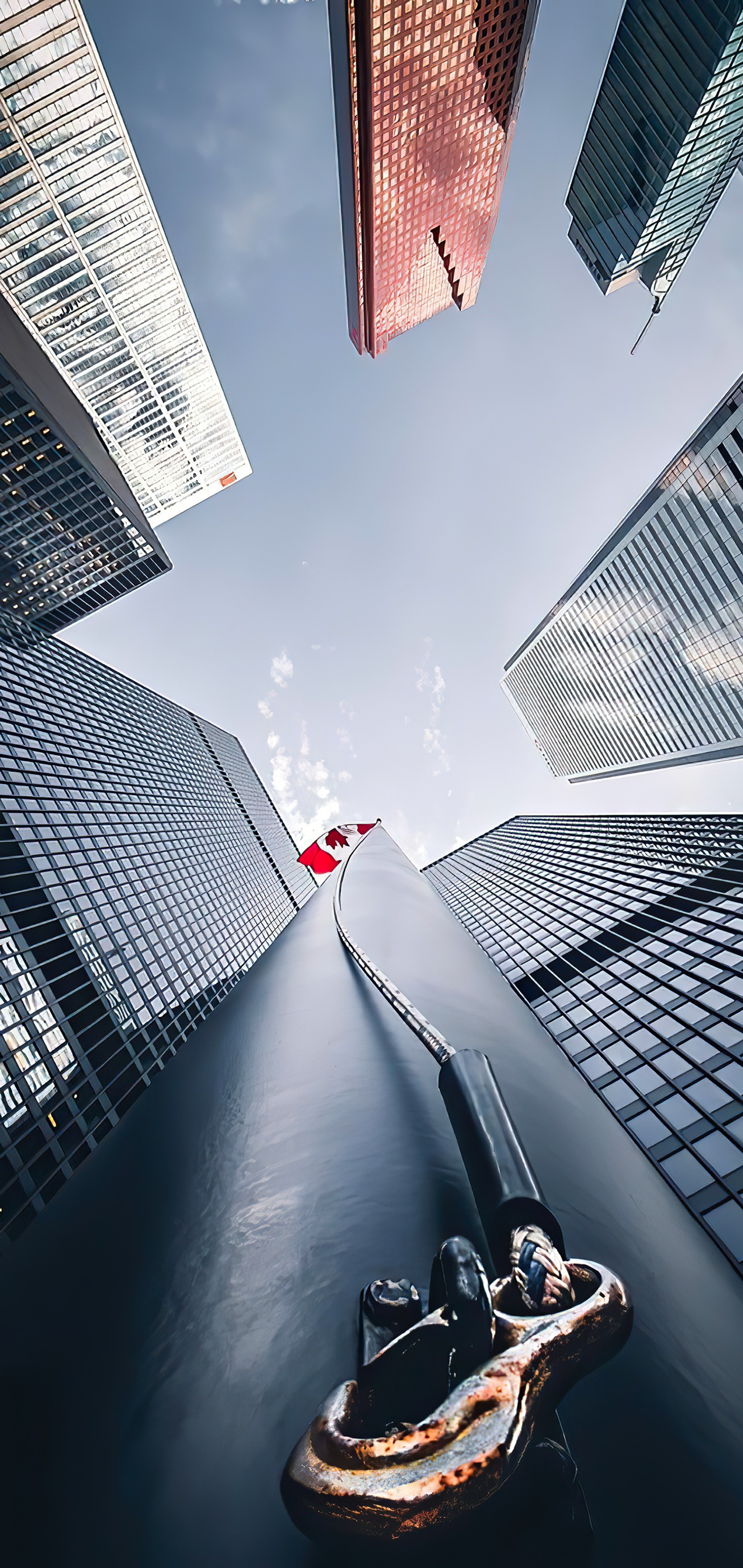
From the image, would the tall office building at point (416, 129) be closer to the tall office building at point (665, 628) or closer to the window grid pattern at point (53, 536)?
the tall office building at point (665, 628)

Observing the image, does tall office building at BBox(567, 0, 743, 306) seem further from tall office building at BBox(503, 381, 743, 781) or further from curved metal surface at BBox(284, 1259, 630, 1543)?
curved metal surface at BBox(284, 1259, 630, 1543)

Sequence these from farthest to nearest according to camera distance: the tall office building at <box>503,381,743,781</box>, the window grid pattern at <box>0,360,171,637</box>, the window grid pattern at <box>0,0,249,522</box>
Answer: the window grid pattern at <box>0,0,249,522</box>, the tall office building at <box>503,381,743,781</box>, the window grid pattern at <box>0,360,171,637</box>

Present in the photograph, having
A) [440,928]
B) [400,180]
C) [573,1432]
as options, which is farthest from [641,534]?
[573,1432]

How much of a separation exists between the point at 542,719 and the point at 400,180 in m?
115

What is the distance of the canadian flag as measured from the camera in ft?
73.1

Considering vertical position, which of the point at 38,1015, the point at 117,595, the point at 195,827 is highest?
the point at 117,595

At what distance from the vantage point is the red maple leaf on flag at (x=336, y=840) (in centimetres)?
2308

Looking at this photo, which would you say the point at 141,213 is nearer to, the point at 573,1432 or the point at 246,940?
the point at 246,940

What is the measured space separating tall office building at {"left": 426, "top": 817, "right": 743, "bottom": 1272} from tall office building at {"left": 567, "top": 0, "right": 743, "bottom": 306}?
96.4m

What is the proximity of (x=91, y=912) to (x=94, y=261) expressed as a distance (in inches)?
4427

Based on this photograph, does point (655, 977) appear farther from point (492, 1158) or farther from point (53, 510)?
point (53, 510)

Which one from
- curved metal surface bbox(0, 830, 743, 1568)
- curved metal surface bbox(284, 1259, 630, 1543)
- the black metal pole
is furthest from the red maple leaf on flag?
curved metal surface bbox(284, 1259, 630, 1543)

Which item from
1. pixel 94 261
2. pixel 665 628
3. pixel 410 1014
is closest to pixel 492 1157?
pixel 410 1014

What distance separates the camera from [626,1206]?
24.1 feet
